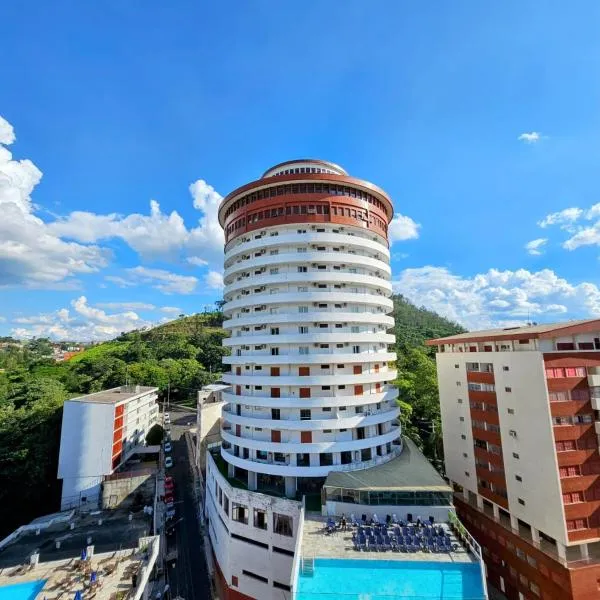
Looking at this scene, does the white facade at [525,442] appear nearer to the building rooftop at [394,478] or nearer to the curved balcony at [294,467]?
the building rooftop at [394,478]

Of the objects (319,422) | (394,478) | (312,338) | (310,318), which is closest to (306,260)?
(310,318)

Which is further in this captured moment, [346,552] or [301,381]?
[301,381]

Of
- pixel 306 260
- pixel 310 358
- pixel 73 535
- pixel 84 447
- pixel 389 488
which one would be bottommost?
pixel 73 535

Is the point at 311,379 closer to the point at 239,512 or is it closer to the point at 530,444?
the point at 239,512

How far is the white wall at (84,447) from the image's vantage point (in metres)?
42.8

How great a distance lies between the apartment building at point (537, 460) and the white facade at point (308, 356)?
891 cm

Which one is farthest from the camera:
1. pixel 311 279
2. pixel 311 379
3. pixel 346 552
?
pixel 311 279

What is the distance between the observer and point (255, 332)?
34438mm

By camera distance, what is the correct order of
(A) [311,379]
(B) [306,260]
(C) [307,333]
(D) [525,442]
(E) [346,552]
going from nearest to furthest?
(E) [346,552], (D) [525,442], (A) [311,379], (C) [307,333], (B) [306,260]

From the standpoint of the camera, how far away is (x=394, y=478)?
27.6 meters

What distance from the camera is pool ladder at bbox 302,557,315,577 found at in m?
19.5

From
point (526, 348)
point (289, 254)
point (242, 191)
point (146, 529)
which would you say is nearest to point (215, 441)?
point (146, 529)

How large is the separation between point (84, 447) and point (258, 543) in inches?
1100

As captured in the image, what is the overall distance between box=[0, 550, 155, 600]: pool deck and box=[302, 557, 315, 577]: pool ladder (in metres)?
12.5
